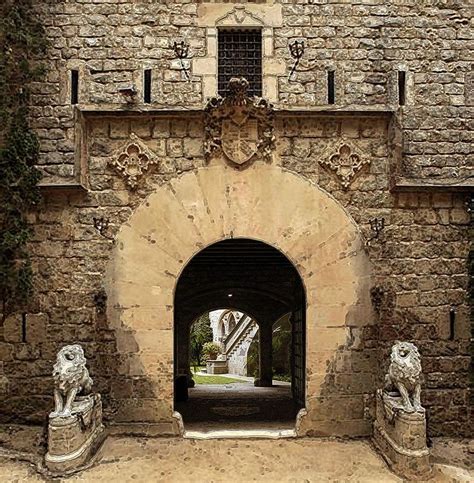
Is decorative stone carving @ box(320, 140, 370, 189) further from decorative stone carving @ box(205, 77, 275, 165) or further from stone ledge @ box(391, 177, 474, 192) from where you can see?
decorative stone carving @ box(205, 77, 275, 165)

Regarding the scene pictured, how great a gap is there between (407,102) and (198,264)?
20.2 ft

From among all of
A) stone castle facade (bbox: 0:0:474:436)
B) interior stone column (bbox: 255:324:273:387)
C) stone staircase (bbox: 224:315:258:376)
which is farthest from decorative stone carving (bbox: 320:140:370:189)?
stone staircase (bbox: 224:315:258:376)

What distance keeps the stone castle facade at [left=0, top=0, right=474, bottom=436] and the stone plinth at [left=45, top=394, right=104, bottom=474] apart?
0.91m

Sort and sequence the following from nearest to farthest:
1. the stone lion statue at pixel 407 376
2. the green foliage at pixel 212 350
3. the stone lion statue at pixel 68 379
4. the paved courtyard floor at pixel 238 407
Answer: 1. the stone lion statue at pixel 68 379
2. the stone lion statue at pixel 407 376
3. the paved courtyard floor at pixel 238 407
4. the green foliage at pixel 212 350

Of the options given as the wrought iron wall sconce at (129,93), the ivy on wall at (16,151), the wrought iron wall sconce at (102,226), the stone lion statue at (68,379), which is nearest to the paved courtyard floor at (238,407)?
the stone lion statue at (68,379)

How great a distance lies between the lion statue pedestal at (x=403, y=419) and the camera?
241 inches

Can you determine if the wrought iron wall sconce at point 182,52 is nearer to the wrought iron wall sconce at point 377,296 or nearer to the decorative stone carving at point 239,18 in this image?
the decorative stone carving at point 239,18

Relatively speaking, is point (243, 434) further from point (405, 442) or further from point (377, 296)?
point (377, 296)

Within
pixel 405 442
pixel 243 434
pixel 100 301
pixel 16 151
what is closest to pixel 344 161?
pixel 405 442

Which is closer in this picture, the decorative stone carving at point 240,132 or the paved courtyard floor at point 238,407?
the decorative stone carving at point 240,132

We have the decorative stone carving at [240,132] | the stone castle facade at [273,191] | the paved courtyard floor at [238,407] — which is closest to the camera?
the stone castle facade at [273,191]

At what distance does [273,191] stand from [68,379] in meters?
3.41

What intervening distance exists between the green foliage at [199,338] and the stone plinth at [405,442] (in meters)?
20.1

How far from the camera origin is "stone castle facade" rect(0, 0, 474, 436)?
7.44 metres
